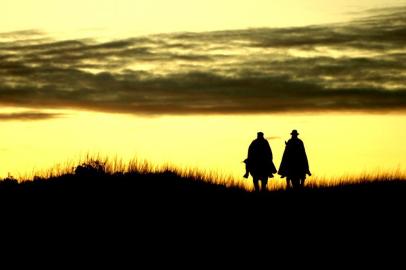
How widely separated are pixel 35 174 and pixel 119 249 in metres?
7.76

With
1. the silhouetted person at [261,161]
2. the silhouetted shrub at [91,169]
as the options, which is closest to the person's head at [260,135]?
the silhouetted person at [261,161]

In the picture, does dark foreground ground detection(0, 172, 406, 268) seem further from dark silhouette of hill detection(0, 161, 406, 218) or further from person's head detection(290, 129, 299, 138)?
person's head detection(290, 129, 299, 138)

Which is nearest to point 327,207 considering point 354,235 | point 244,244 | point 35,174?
point 354,235

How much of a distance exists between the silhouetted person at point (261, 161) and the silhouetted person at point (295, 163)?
0.49 m

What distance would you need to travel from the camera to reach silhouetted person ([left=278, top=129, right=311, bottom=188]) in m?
27.7

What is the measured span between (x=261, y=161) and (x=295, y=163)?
1.21m

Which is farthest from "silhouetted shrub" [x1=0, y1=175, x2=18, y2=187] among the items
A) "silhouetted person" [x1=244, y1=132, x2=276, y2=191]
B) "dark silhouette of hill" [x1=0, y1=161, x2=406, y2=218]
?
"silhouetted person" [x1=244, y1=132, x2=276, y2=191]

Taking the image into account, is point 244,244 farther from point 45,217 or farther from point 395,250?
point 45,217

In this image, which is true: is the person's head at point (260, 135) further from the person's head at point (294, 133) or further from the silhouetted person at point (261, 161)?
the person's head at point (294, 133)

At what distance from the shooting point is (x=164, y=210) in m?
21.9

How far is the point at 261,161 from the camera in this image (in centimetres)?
2817

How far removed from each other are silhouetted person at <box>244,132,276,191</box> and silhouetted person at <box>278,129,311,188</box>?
489 millimetres

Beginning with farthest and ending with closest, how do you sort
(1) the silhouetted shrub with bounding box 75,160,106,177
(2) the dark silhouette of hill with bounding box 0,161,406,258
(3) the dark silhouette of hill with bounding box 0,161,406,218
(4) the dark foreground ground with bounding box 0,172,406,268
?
(1) the silhouetted shrub with bounding box 75,160,106,177
(3) the dark silhouette of hill with bounding box 0,161,406,218
(2) the dark silhouette of hill with bounding box 0,161,406,258
(4) the dark foreground ground with bounding box 0,172,406,268

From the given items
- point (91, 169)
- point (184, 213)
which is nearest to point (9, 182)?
point (91, 169)
